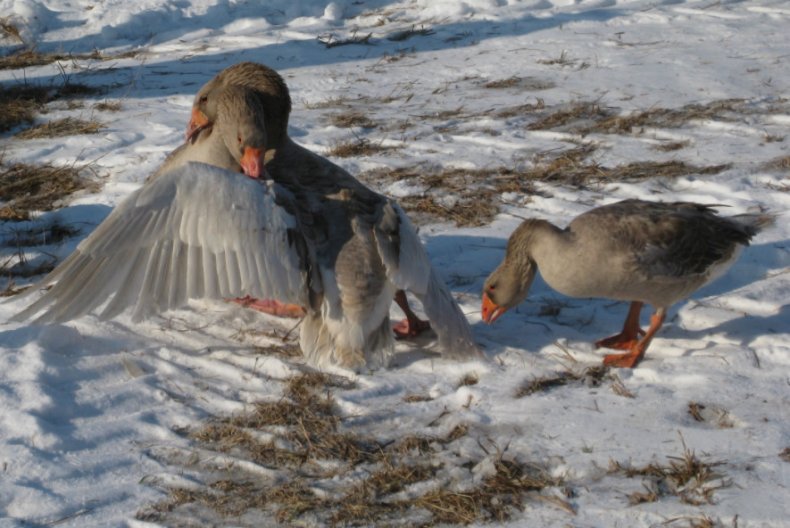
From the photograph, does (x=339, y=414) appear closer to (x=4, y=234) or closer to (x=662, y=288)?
(x=662, y=288)

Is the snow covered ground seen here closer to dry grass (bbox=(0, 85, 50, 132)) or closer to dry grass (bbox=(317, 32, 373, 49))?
dry grass (bbox=(317, 32, 373, 49))

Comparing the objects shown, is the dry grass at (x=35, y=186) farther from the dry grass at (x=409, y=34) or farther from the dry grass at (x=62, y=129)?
the dry grass at (x=409, y=34)

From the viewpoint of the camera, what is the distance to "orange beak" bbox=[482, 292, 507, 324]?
186 inches

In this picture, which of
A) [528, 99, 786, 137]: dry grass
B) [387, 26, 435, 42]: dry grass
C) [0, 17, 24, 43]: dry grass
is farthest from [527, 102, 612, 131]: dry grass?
[0, 17, 24, 43]: dry grass

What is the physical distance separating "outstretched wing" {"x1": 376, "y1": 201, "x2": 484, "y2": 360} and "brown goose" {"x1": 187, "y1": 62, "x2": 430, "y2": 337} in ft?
0.89

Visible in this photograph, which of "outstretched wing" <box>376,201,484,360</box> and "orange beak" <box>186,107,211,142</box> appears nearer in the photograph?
"outstretched wing" <box>376,201,484,360</box>

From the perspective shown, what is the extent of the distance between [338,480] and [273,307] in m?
1.69

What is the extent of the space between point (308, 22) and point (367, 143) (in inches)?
160

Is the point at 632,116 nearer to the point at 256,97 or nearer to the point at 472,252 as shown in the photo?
the point at 472,252

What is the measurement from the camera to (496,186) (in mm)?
6828

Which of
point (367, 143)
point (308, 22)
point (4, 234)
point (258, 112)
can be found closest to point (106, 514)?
point (258, 112)

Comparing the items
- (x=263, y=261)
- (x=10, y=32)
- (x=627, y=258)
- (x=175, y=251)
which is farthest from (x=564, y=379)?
(x=10, y=32)

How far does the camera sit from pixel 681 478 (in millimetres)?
3664

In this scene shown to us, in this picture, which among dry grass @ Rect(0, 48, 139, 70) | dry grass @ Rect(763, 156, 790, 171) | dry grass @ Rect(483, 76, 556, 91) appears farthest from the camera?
dry grass @ Rect(0, 48, 139, 70)
